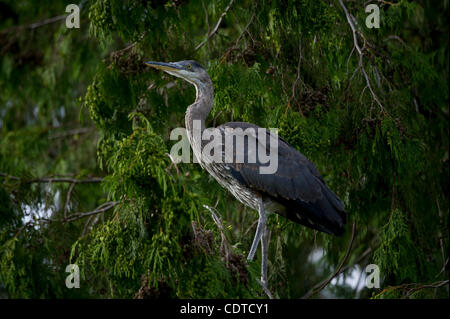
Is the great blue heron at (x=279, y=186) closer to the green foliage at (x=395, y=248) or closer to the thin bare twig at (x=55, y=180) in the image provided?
the green foliage at (x=395, y=248)

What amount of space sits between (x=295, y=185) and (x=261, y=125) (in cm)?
107

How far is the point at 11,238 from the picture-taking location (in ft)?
20.9

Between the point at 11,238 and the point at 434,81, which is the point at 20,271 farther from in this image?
the point at 434,81

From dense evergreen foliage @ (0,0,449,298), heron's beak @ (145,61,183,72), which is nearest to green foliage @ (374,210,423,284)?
dense evergreen foliage @ (0,0,449,298)

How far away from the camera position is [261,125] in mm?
6641

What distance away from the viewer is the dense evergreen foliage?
4750mm

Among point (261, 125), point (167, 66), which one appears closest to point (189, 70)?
point (167, 66)

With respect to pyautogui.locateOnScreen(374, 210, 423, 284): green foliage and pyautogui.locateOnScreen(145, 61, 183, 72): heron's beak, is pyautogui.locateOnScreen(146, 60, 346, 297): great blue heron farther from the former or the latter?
pyautogui.locateOnScreen(374, 210, 423, 284): green foliage

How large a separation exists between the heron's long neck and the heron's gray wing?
1.40 feet

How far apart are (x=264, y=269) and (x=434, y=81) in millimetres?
3355

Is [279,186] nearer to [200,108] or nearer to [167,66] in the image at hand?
[200,108]

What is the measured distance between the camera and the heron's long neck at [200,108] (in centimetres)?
624

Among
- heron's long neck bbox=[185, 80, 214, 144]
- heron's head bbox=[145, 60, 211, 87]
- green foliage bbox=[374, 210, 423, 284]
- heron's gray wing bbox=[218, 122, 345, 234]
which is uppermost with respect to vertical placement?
heron's head bbox=[145, 60, 211, 87]

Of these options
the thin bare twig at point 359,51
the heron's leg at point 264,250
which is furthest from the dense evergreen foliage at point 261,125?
the heron's leg at point 264,250
